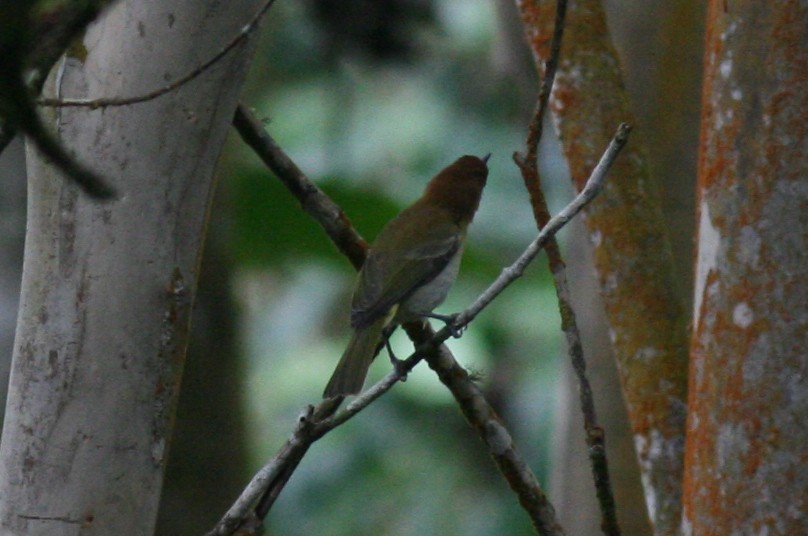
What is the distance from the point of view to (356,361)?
8.14 feet

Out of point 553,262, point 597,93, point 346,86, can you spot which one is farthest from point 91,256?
point 346,86

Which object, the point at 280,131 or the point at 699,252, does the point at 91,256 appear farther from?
the point at 280,131

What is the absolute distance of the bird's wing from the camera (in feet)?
8.75

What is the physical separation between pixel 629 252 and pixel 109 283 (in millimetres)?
1166

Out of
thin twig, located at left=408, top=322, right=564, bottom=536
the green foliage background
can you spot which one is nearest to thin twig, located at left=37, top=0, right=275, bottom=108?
thin twig, located at left=408, top=322, right=564, bottom=536

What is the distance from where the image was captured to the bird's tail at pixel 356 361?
228cm

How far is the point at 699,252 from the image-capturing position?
71.9 inches

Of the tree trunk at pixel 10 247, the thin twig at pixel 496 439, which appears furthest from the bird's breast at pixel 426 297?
the tree trunk at pixel 10 247

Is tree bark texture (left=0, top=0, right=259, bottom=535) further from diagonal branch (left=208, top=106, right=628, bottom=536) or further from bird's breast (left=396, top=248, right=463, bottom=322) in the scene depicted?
bird's breast (left=396, top=248, right=463, bottom=322)

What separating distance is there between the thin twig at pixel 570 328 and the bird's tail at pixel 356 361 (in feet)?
1.63

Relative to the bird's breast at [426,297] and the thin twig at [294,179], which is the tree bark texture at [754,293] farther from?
the bird's breast at [426,297]

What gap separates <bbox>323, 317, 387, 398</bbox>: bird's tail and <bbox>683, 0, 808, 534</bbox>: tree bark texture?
73 centimetres

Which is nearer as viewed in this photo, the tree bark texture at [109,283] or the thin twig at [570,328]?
the tree bark texture at [109,283]

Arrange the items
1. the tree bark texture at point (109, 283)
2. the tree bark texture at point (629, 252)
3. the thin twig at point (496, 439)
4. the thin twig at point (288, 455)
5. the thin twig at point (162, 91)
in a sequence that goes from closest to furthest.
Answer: the thin twig at point (162, 91) < the tree bark texture at point (109, 283) < the thin twig at point (288, 455) < the thin twig at point (496, 439) < the tree bark texture at point (629, 252)
